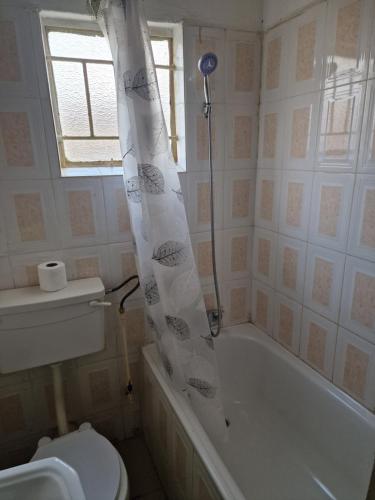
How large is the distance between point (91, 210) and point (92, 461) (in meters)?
1.00

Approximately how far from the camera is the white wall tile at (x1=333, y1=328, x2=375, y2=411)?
1.26 metres

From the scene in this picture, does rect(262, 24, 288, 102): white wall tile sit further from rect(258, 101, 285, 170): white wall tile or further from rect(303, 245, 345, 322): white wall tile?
rect(303, 245, 345, 322): white wall tile

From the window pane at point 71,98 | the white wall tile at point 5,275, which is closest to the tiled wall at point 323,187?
the window pane at point 71,98

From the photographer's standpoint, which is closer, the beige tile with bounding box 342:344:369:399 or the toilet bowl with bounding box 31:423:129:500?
the toilet bowl with bounding box 31:423:129:500

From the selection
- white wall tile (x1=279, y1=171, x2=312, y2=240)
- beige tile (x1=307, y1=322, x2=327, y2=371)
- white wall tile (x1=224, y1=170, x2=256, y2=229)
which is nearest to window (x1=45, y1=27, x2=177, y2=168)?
white wall tile (x1=224, y1=170, x2=256, y2=229)

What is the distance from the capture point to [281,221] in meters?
1.61

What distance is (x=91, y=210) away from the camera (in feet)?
4.75

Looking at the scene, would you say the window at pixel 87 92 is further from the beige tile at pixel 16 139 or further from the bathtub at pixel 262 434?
the bathtub at pixel 262 434

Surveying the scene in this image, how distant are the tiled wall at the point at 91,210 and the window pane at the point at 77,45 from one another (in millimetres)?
169

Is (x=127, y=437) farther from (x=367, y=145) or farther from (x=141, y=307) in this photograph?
(x=367, y=145)

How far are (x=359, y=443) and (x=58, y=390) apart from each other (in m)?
1.27

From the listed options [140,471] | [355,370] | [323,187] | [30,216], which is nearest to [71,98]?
[30,216]

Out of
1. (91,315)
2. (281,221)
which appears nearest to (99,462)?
(91,315)

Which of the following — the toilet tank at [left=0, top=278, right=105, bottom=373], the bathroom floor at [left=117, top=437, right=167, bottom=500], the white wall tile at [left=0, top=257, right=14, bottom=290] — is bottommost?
the bathroom floor at [left=117, top=437, right=167, bottom=500]
